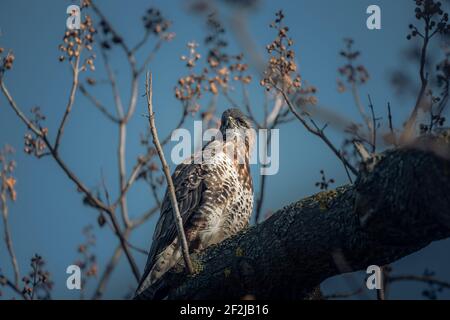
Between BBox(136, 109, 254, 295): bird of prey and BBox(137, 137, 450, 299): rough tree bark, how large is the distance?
3.63 ft

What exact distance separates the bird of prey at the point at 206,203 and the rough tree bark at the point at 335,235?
1.11m

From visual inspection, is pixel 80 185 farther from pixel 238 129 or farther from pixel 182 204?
pixel 238 129

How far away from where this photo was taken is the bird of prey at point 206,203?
5633 mm

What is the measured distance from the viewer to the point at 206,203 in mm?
5812

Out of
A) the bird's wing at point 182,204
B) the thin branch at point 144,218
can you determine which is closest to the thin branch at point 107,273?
the thin branch at point 144,218

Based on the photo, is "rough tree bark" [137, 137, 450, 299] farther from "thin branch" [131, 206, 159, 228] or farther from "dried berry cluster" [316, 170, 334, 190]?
"thin branch" [131, 206, 159, 228]

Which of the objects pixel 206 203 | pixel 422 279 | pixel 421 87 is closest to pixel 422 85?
pixel 421 87

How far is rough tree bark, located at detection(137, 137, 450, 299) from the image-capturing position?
2.95 m

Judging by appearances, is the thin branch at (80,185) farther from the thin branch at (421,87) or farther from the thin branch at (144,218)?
the thin branch at (421,87)
